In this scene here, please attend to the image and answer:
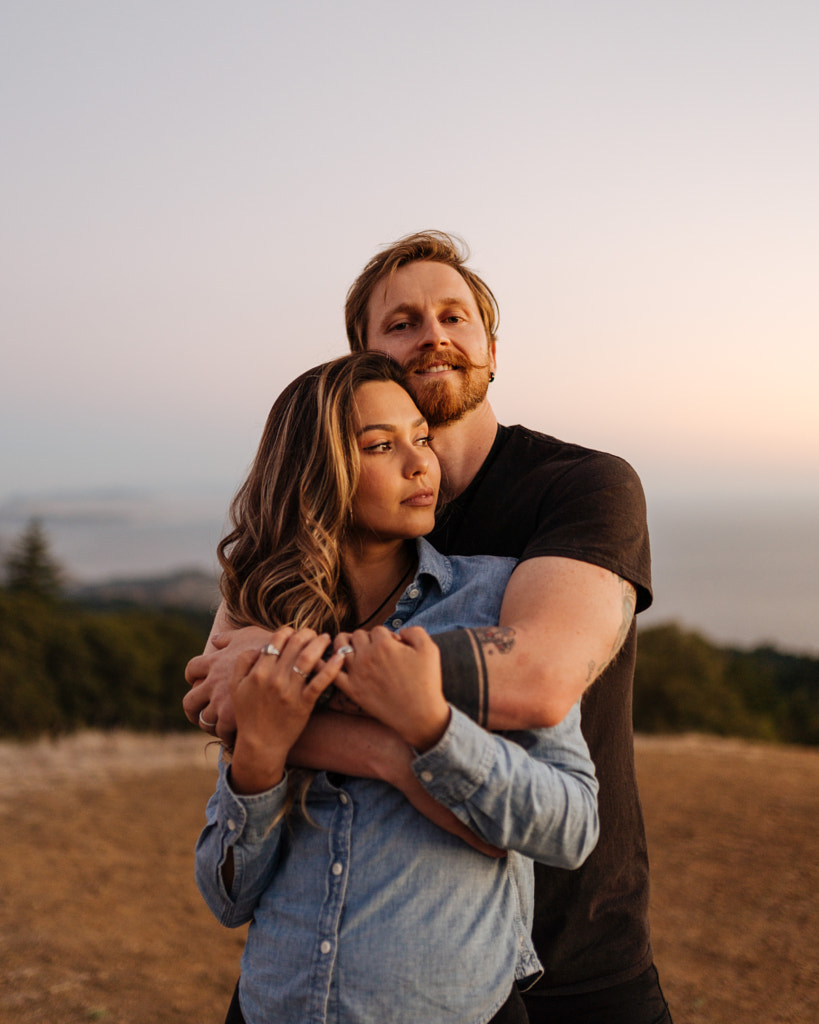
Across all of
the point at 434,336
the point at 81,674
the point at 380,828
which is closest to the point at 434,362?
the point at 434,336

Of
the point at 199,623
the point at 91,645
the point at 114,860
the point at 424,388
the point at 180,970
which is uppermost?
the point at 424,388

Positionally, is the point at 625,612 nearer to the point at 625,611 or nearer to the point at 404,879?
the point at 625,611

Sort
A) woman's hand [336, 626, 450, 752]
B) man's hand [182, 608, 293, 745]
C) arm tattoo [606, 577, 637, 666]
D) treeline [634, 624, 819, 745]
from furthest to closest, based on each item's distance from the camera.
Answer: treeline [634, 624, 819, 745] < arm tattoo [606, 577, 637, 666] < man's hand [182, 608, 293, 745] < woman's hand [336, 626, 450, 752]

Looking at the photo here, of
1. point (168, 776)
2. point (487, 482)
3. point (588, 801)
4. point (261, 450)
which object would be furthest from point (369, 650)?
point (168, 776)

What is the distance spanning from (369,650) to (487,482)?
1.06m

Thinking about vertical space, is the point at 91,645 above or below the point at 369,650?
below

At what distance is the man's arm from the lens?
1.71m

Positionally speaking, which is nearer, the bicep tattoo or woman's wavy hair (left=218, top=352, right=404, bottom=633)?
the bicep tattoo

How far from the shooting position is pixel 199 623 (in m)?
35.4

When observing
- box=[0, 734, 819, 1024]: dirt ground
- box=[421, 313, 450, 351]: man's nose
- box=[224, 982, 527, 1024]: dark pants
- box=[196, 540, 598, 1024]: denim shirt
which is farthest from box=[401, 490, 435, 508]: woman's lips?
box=[0, 734, 819, 1024]: dirt ground

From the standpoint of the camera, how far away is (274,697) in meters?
1.72

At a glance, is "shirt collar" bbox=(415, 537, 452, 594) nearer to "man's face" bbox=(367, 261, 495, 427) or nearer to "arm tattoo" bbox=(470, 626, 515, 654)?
"arm tattoo" bbox=(470, 626, 515, 654)

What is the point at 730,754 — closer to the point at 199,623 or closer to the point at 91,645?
the point at 91,645

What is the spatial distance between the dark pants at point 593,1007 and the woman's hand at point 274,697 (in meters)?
1.17
